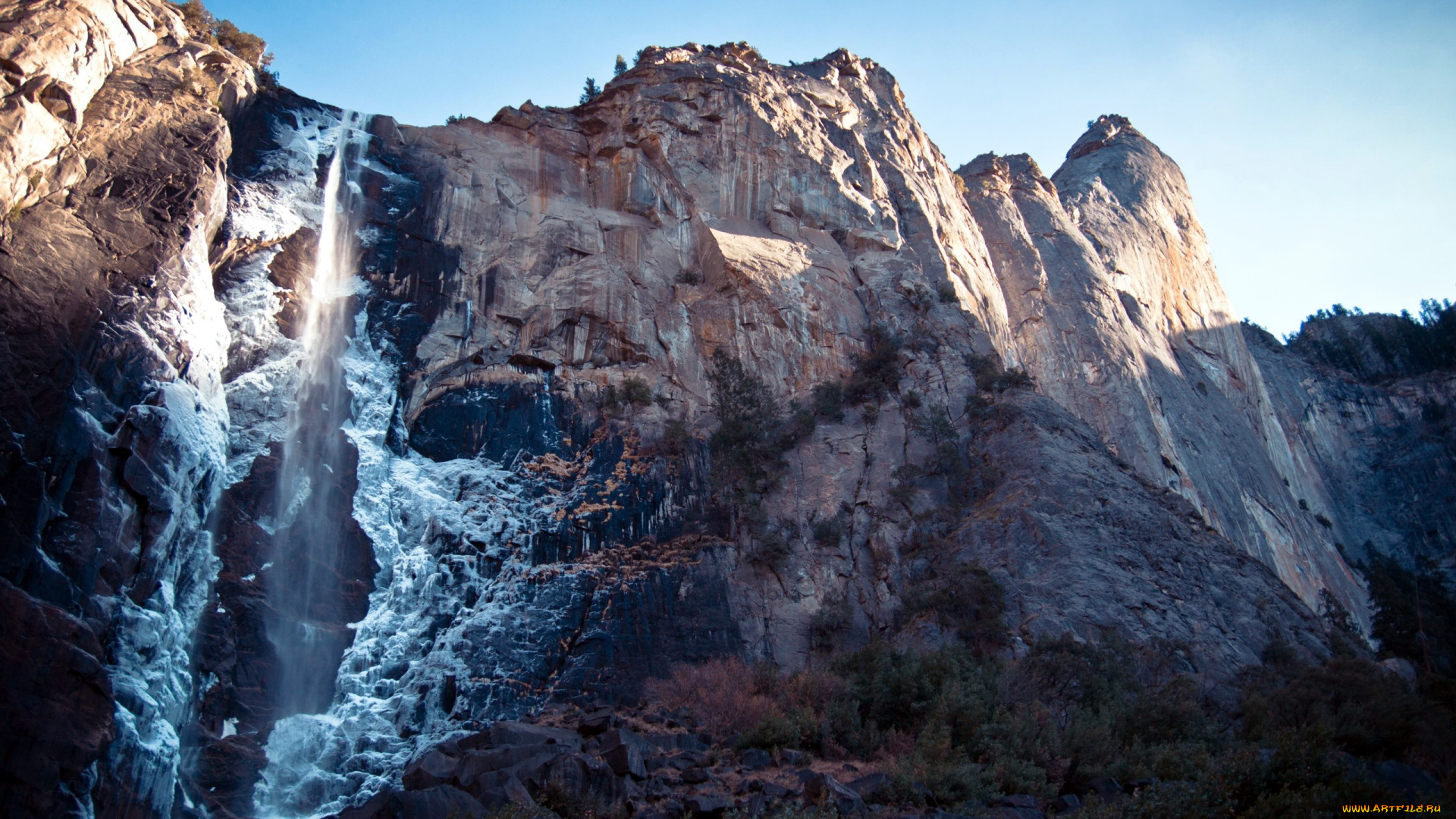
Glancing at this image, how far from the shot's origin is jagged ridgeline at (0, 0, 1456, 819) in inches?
604

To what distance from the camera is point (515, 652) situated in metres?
20.0

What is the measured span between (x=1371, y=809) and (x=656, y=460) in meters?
17.1

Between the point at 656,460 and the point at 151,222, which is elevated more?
the point at 151,222

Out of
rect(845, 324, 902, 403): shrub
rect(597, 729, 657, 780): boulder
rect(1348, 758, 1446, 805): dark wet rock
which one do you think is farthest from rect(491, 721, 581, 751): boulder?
rect(845, 324, 902, 403): shrub

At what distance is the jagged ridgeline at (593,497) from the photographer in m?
15.3

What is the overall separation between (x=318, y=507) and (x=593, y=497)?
6337mm

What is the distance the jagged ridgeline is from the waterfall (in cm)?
10

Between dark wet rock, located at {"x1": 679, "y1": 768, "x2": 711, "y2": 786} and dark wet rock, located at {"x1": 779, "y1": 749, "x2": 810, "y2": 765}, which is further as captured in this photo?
dark wet rock, located at {"x1": 779, "y1": 749, "x2": 810, "y2": 765}

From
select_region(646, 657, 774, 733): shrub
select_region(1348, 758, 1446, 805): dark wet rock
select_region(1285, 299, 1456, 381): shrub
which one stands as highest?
select_region(1285, 299, 1456, 381): shrub

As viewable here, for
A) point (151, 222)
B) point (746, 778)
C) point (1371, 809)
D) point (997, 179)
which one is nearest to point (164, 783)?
point (746, 778)

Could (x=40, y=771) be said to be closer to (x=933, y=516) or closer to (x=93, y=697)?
(x=93, y=697)

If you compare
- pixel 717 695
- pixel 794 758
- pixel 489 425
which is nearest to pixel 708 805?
pixel 794 758

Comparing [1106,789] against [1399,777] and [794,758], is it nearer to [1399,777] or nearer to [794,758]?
[1399,777]

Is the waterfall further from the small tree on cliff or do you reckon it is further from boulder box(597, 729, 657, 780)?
the small tree on cliff
